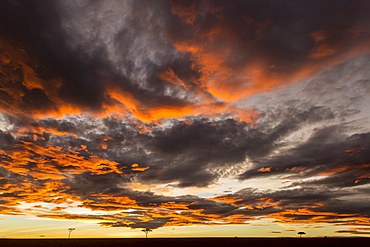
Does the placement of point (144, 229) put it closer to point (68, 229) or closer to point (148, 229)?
point (148, 229)

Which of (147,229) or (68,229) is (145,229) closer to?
(147,229)

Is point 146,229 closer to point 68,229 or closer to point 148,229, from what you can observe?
point 148,229

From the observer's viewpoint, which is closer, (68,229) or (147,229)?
(68,229)

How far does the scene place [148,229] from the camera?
19875 centimetres

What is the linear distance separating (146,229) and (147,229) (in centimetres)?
90

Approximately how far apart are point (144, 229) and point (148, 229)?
4063 mm

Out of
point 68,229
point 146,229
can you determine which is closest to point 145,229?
point 146,229

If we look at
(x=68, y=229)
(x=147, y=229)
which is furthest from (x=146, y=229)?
(x=68, y=229)

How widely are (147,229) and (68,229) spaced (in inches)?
2543

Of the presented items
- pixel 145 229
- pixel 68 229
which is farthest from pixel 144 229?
pixel 68 229

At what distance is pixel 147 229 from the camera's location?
7800 inches

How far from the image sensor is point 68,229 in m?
178

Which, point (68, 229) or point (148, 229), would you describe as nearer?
point (68, 229)

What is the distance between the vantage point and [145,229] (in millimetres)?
197250
